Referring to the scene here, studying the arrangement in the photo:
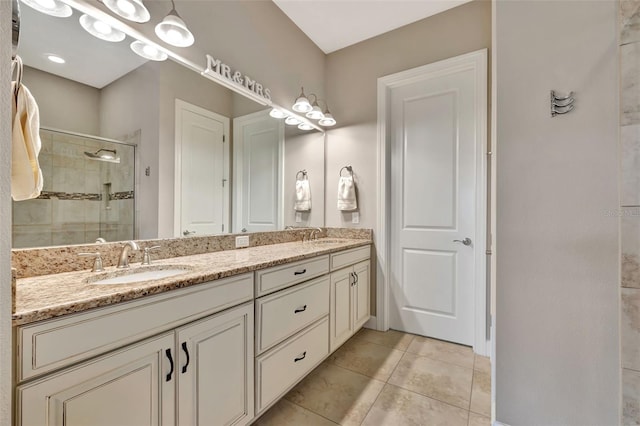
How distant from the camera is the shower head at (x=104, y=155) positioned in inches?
51.0

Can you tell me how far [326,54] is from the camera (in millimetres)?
3029

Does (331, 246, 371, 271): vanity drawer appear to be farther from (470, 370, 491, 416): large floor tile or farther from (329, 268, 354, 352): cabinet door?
(470, 370, 491, 416): large floor tile

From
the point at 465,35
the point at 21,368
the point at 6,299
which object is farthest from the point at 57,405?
the point at 465,35

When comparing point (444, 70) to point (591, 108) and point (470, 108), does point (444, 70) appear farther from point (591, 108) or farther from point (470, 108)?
point (591, 108)

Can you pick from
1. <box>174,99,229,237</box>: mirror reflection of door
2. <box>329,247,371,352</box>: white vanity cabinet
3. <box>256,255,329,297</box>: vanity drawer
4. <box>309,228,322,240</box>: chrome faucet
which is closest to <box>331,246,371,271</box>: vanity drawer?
<box>329,247,371,352</box>: white vanity cabinet

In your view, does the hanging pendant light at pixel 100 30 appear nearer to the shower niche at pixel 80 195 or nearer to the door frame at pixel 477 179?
the shower niche at pixel 80 195

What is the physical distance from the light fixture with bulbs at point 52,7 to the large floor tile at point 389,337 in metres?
2.84

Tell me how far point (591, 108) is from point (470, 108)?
4.02 feet

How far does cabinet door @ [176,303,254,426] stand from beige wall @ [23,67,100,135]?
41.0 inches

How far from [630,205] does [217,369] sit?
1855 mm

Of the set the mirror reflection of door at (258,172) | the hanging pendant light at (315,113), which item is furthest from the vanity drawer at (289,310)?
the hanging pendant light at (315,113)

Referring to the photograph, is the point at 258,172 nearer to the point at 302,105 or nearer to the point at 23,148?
the point at 302,105

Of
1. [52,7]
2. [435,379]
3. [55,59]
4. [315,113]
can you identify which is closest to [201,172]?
[55,59]

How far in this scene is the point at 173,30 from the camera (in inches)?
55.5
